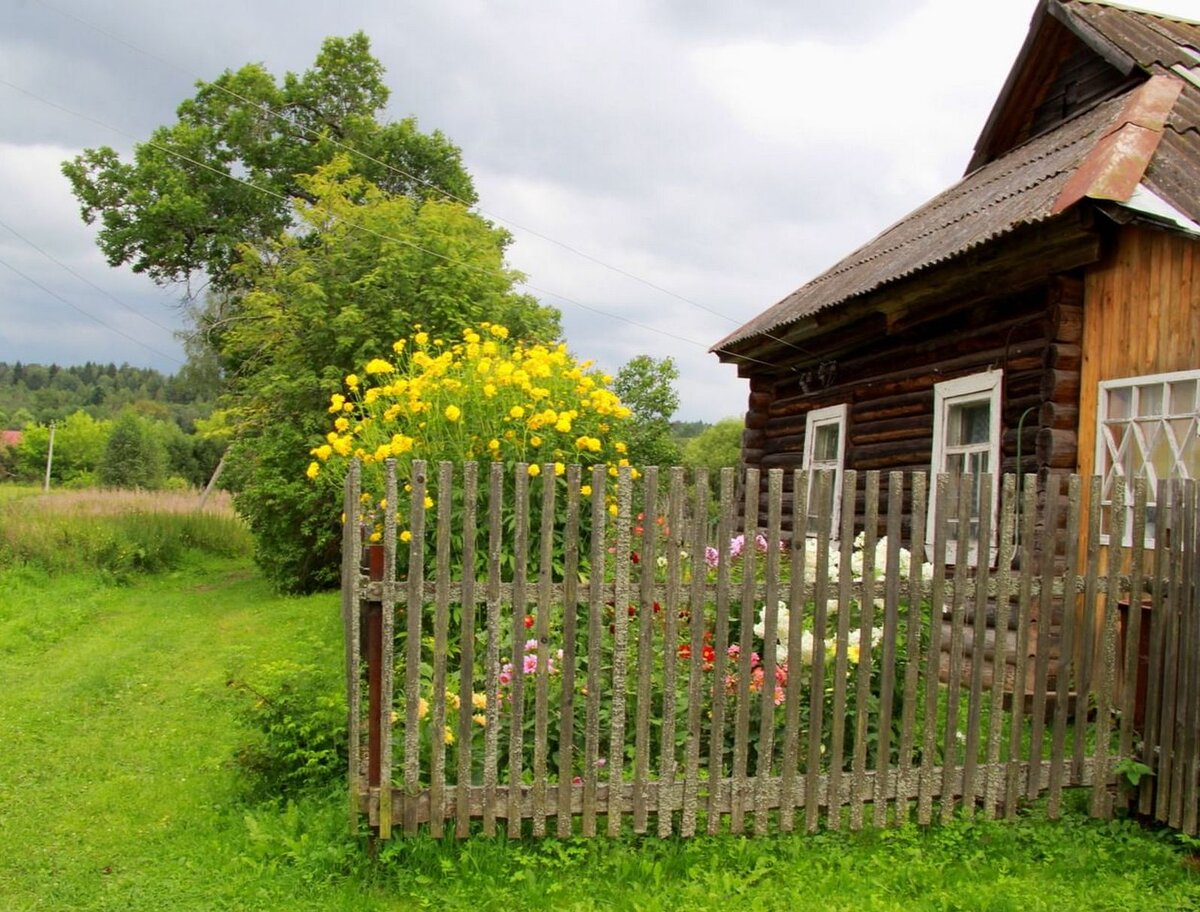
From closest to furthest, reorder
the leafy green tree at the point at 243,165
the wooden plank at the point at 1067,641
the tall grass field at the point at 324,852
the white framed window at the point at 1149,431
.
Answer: the tall grass field at the point at 324,852 < the wooden plank at the point at 1067,641 < the white framed window at the point at 1149,431 < the leafy green tree at the point at 243,165

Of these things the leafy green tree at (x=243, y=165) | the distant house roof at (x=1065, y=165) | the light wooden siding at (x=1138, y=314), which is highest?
the leafy green tree at (x=243, y=165)

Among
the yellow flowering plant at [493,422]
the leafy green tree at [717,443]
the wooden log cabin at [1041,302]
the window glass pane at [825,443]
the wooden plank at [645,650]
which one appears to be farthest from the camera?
the leafy green tree at [717,443]

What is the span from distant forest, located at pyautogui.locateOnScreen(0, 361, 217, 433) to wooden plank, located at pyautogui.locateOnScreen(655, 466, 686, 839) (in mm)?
67292

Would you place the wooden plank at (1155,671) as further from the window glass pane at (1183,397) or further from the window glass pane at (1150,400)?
the window glass pane at (1150,400)

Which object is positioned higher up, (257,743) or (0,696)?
(257,743)

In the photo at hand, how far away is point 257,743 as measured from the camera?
4980 mm

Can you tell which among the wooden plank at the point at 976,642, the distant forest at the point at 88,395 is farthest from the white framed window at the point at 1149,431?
the distant forest at the point at 88,395

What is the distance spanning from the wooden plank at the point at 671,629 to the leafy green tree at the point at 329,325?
9912mm

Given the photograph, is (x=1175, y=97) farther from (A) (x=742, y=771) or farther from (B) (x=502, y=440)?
(A) (x=742, y=771)

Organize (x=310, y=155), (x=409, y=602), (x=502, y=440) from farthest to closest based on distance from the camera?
1. (x=310, y=155)
2. (x=502, y=440)
3. (x=409, y=602)

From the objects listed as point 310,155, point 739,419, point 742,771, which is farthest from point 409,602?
point 739,419

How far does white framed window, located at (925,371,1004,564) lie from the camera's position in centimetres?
761

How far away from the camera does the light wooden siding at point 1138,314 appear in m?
5.84

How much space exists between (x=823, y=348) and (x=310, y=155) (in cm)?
1989
